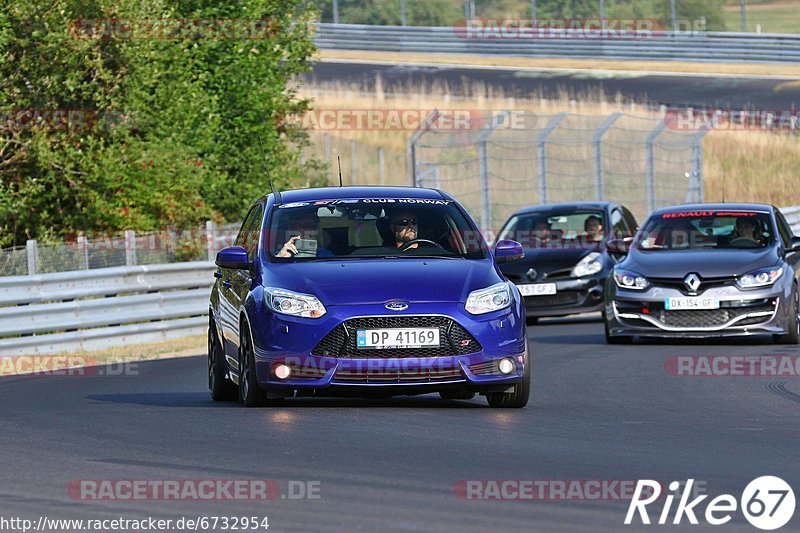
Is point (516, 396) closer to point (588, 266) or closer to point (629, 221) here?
point (588, 266)

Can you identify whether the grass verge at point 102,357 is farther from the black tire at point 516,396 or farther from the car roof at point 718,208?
the black tire at point 516,396

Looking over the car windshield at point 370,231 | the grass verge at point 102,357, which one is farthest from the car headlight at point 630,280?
the car windshield at point 370,231

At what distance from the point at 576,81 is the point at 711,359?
3516 centimetres

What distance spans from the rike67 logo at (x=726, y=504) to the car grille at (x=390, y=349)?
3.23m

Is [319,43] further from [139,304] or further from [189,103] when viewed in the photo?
[139,304]

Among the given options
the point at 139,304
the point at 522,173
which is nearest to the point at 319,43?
the point at 522,173

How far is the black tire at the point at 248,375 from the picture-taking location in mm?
11352

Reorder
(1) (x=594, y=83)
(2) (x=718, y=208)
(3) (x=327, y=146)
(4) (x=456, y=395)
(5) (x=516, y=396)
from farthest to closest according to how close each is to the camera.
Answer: (1) (x=594, y=83) < (3) (x=327, y=146) < (2) (x=718, y=208) < (4) (x=456, y=395) < (5) (x=516, y=396)

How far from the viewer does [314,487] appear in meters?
7.70

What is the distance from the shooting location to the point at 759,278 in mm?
17953

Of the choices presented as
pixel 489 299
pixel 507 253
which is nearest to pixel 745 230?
pixel 507 253

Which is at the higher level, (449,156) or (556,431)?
(556,431)

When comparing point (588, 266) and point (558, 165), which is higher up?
point (588, 266)

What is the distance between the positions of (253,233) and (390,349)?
2.26 meters
